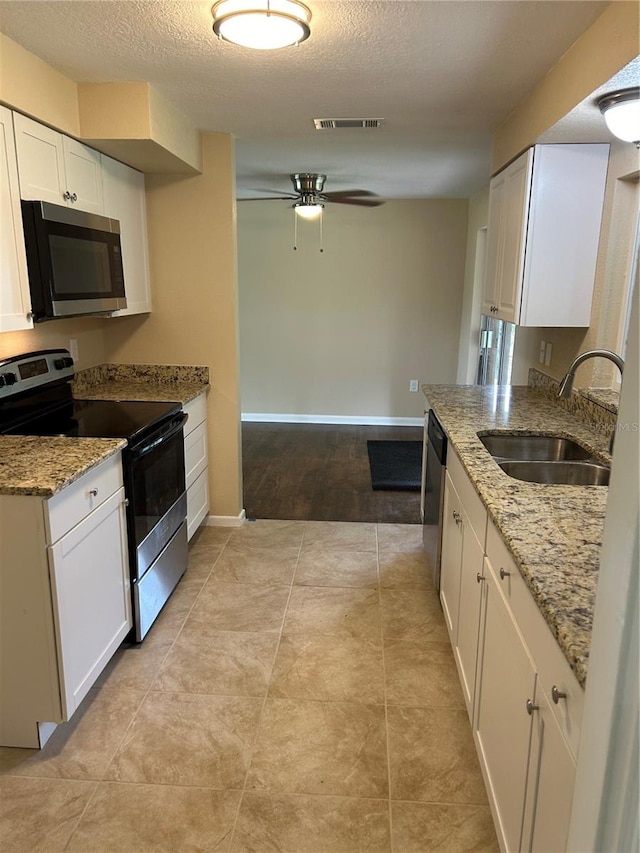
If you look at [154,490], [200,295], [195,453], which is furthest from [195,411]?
[154,490]

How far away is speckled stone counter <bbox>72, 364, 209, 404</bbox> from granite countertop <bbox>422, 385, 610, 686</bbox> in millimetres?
1457

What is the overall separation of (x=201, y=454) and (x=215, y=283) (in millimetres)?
1035

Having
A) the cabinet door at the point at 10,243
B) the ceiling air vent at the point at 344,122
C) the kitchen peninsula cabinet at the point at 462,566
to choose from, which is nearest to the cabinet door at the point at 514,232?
the ceiling air vent at the point at 344,122

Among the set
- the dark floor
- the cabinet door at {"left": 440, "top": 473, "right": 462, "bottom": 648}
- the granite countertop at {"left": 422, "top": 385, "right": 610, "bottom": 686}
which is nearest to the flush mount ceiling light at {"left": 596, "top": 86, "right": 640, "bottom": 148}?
the granite countertop at {"left": 422, "top": 385, "right": 610, "bottom": 686}

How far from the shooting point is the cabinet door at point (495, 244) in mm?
3025

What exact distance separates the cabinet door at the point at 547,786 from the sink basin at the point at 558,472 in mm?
1113

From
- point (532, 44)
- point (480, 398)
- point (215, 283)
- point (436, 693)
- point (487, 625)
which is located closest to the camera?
point (487, 625)

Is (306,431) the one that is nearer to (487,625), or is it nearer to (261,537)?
(261,537)

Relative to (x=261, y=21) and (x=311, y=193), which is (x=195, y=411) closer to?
(x=261, y=21)

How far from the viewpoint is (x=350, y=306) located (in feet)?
20.5

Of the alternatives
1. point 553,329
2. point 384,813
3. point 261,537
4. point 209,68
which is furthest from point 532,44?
point 261,537

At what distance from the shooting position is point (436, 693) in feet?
7.35

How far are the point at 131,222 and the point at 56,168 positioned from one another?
76cm

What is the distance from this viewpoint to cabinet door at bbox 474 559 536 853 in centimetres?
132
